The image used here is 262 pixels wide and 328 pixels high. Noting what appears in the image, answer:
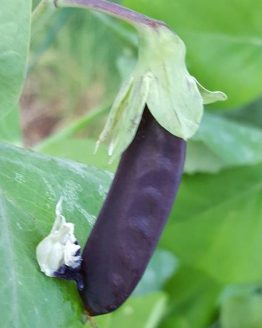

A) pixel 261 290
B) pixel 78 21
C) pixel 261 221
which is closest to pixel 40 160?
pixel 261 221

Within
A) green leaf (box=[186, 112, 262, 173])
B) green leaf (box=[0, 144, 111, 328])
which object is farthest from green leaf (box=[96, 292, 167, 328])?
green leaf (box=[0, 144, 111, 328])

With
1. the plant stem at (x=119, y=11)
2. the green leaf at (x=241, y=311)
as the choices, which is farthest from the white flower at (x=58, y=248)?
the green leaf at (x=241, y=311)

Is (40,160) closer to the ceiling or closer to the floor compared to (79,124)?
closer to the ceiling

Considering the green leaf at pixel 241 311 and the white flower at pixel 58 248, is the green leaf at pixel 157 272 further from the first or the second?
the white flower at pixel 58 248

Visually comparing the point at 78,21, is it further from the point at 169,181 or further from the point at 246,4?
the point at 169,181

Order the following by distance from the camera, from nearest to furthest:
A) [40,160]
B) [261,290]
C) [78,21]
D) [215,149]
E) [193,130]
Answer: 1. [193,130]
2. [40,160]
3. [215,149]
4. [261,290]
5. [78,21]

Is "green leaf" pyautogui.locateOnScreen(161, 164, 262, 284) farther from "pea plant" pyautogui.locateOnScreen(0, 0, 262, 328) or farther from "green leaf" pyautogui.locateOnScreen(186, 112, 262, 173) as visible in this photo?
"pea plant" pyautogui.locateOnScreen(0, 0, 262, 328)

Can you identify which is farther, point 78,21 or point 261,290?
point 78,21

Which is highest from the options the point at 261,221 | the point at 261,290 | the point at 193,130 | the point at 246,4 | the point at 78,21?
the point at 193,130
